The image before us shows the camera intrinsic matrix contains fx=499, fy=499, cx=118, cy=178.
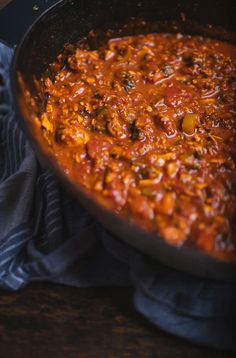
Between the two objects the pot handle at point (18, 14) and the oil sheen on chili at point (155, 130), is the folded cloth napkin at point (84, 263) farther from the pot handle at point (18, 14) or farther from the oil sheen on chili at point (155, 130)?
the pot handle at point (18, 14)

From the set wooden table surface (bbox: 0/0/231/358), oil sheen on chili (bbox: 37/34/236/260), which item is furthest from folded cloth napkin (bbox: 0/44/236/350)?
oil sheen on chili (bbox: 37/34/236/260)

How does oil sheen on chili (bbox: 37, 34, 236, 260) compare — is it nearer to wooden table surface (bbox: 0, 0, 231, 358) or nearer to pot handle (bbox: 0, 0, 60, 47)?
pot handle (bbox: 0, 0, 60, 47)

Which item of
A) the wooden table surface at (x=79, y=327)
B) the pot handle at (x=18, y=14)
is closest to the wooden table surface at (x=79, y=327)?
the wooden table surface at (x=79, y=327)

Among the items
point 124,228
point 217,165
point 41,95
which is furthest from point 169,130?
point 124,228

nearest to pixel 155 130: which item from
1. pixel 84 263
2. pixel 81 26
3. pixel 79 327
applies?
pixel 84 263

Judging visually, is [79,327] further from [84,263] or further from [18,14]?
[18,14]

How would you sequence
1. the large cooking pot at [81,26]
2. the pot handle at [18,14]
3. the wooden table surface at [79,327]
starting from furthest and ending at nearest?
the pot handle at [18,14] < the wooden table surface at [79,327] < the large cooking pot at [81,26]

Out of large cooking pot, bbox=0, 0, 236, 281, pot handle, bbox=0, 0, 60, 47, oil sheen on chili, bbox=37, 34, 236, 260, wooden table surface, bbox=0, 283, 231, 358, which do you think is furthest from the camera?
pot handle, bbox=0, 0, 60, 47
